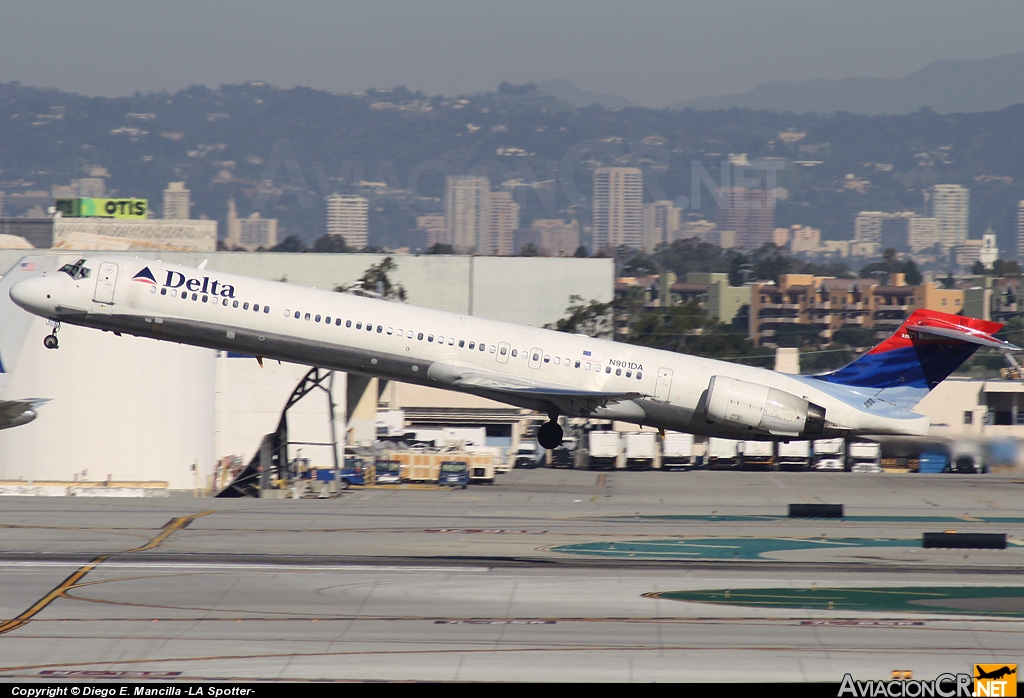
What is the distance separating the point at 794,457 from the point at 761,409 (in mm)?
39921

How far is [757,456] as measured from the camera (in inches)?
3123

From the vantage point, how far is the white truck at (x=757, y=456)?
79.2 metres

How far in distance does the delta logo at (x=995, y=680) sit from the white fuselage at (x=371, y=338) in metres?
16.5

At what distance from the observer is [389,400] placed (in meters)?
95.2

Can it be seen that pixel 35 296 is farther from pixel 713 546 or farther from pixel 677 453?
pixel 677 453

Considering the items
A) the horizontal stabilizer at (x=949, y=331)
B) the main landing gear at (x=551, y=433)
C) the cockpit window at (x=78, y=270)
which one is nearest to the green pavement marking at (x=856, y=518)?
the main landing gear at (x=551, y=433)

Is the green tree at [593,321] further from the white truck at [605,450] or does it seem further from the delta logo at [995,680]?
the delta logo at [995,680]

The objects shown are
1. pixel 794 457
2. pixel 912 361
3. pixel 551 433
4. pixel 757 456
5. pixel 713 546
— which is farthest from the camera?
pixel 757 456

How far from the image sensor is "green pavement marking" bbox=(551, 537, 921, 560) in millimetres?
→ 39344

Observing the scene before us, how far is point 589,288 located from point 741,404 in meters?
87.4

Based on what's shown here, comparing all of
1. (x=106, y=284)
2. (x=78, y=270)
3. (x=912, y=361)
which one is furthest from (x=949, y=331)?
(x=78, y=270)

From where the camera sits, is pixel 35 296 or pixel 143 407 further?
pixel 143 407

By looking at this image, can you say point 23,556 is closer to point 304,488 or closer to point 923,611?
point 304,488

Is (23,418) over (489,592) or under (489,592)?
over
